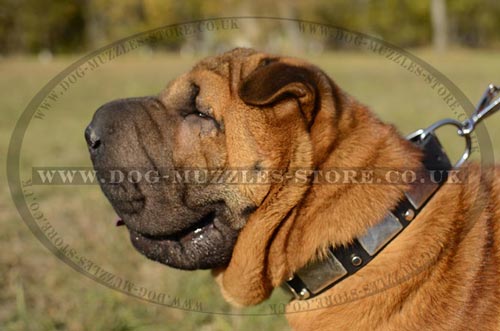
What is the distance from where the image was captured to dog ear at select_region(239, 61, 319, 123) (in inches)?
110

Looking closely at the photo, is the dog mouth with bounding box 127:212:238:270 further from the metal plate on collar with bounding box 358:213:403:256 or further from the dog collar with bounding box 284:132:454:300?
the metal plate on collar with bounding box 358:213:403:256

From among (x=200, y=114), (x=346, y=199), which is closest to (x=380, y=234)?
(x=346, y=199)

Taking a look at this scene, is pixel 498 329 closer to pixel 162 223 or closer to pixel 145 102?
pixel 162 223

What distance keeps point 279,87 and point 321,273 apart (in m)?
0.92

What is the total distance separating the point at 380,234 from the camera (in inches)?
109

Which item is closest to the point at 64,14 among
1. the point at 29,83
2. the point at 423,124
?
the point at 29,83

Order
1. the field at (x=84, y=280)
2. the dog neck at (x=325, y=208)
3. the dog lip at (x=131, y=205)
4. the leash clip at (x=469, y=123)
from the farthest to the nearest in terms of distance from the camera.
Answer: the field at (x=84, y=280), the leash clip at (x=469, y=123), the dog lip at (x=131, y=205), the dog neck at (x=325, y=208)

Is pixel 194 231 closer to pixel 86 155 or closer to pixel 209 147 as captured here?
pixel 209 147

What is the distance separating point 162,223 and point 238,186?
1.53 ft

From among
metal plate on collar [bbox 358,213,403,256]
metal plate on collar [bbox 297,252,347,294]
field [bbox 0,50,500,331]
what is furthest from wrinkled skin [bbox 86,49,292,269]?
field [bbox 0,50,500,331]

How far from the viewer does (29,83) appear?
2500cm

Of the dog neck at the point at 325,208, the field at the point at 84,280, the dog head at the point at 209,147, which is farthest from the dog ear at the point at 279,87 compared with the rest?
the field at the point at 84,280

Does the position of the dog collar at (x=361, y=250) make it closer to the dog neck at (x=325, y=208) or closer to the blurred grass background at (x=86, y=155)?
the dog neck at (x=325, y=208)

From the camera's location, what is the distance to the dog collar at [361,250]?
9.04 feet
